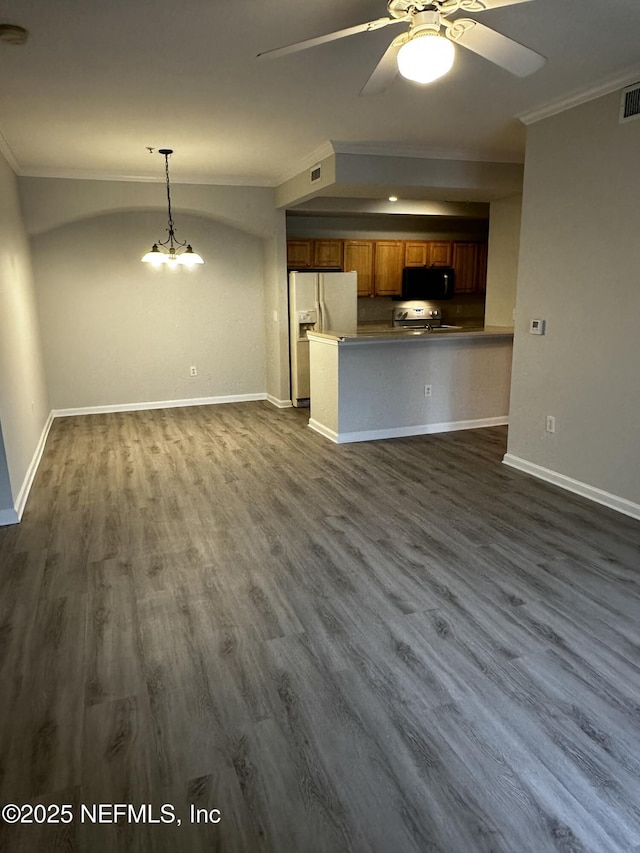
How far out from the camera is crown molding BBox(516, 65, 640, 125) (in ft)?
10.7

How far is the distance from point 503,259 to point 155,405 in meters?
4.42

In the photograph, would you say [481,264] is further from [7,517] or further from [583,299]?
[7,517]

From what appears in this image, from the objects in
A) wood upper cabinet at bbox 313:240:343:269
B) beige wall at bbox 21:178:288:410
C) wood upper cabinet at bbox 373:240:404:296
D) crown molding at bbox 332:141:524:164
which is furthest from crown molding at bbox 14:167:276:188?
wood upper cabinet at bbox 373:240:404:296

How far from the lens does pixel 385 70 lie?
239 cm

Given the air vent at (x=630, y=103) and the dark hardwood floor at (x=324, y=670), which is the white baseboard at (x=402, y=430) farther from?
the air vent at (x=630, y=103)

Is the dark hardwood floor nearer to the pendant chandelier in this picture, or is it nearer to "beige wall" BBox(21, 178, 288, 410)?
the pendant chandelier

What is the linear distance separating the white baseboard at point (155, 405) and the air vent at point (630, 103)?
5137mm

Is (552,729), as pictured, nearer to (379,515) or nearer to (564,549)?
(564,549)

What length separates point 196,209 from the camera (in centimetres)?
632

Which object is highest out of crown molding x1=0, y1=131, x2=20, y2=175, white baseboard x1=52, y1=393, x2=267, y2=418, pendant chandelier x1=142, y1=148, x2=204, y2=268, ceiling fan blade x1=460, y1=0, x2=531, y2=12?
crown molding x1=0, y1=131, x2=20, y2=175

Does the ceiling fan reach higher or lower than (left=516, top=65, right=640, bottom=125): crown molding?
lower

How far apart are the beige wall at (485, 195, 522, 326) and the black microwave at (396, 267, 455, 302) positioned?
2.04 metres

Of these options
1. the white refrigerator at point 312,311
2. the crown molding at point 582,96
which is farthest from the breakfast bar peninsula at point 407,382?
the crown molding at point 582,96

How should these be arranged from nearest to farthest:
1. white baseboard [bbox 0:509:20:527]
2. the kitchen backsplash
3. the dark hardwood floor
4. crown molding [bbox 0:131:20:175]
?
the dark hardwood floor, white baseboard [bbox 0:509:20:527], crown molding [bbox 0:131:20:175], the kitchen backsplash
